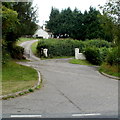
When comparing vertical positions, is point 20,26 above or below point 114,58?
above

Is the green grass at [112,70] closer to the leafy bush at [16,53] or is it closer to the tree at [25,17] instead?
the tree at [25,17]

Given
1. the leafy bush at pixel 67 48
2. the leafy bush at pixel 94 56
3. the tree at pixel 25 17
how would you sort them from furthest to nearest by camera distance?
the leafy bush at pixel 67 48 → the leafy bush at pixel 94 56 → the tree at pixel 25 17

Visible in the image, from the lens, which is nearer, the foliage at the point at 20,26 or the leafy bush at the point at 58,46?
the foliage at the point at 20,26

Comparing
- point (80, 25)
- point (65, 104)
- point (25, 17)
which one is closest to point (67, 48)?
point (25, 17)

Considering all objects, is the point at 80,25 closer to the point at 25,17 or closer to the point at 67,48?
the point at 67,48

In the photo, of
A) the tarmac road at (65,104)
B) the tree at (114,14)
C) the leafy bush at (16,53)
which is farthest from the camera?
the leafy bush at (16,53)

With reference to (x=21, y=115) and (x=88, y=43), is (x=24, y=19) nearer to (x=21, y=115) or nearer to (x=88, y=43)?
(x=88, y=43)

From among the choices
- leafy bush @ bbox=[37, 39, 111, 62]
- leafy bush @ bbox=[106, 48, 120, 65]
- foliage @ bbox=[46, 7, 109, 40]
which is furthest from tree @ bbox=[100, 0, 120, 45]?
foliage @ bbox=[46, 7, 109, 40]

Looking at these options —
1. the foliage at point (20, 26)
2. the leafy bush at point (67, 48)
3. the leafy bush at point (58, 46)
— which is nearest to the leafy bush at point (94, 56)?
the leafy bush at point (67, 48)

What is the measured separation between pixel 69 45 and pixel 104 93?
23652 mm

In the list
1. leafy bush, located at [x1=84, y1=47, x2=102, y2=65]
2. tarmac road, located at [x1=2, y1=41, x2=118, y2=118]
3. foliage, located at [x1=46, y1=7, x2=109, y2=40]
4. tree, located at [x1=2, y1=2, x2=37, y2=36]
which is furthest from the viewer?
foliage, located at [x1=46, y1=7, x2=109, y2=40]

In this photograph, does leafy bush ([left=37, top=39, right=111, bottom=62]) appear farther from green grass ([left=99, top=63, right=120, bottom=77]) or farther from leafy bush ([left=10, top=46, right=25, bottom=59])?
green grass ([left=99, top=63, right=120, bottom=77])

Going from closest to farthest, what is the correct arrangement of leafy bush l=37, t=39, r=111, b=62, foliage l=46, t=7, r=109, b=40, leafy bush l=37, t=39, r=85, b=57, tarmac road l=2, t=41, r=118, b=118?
tarmac road l=2, t=41, r=118, b=118, leafy bush l=37, t=39, r=111, b=62, leafy bush l=37, t=39, r=85, b=57, foliage l=46, t=7, r=109, b=40

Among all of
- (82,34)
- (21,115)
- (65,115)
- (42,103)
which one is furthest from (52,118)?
(82,34)
